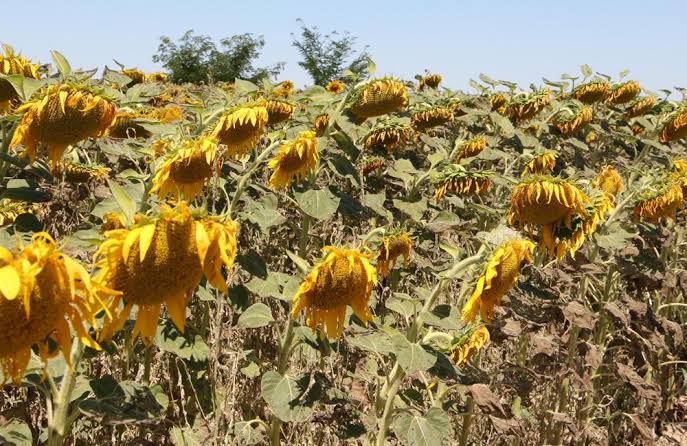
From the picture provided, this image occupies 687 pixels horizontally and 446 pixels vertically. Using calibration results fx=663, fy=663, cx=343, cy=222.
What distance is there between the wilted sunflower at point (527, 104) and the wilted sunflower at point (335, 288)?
3.09 meters

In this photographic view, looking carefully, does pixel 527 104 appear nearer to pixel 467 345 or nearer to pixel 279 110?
pixel 279 110

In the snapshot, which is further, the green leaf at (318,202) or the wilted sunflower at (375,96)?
the wilted sunflower at (375,96)

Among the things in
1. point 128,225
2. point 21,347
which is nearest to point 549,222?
point 128,225

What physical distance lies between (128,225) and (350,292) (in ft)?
2.31

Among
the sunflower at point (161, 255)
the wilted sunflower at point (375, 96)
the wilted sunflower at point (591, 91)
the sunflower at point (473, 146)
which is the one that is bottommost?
the sunflower at point (473, 146)

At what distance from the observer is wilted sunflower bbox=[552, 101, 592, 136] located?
15.1ft

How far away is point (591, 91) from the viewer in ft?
16.9

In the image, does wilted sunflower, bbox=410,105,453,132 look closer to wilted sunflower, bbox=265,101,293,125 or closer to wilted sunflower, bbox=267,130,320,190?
wilted sunflower, bbox=265,101,293,125

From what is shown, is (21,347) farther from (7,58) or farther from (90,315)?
(7,58)

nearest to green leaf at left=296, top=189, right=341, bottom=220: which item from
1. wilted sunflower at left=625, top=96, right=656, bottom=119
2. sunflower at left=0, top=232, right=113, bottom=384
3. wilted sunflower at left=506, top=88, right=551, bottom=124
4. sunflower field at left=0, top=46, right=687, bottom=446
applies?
sunflower field at left=0, top=46, right=687, bottom=446

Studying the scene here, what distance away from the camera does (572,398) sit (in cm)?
308

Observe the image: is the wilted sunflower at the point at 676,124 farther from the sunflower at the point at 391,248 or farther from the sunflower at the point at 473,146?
the sunflower at the point at 391,248

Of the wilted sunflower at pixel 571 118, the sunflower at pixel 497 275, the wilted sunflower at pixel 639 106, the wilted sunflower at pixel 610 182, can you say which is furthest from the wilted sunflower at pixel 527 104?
the sunflower at pixel 497 275

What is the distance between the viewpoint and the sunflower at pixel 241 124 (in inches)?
95.4
